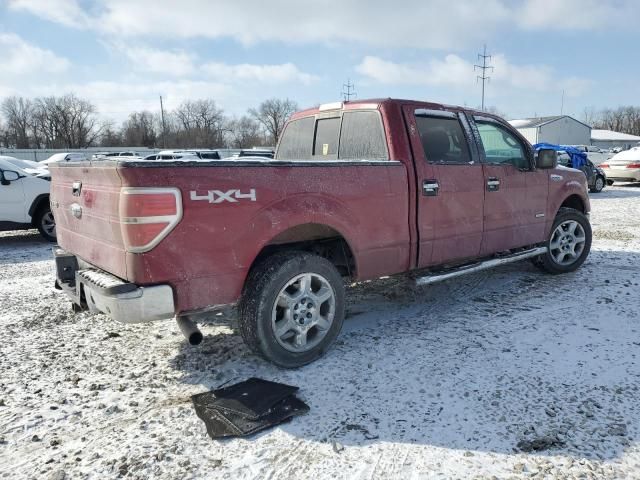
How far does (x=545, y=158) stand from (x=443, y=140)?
153 cm

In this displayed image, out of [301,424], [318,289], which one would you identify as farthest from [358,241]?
[301,424]

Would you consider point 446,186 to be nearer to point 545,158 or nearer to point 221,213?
point 545,158

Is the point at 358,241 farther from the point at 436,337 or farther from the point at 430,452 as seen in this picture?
the point at 430,452

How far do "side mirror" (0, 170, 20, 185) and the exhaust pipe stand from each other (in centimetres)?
687

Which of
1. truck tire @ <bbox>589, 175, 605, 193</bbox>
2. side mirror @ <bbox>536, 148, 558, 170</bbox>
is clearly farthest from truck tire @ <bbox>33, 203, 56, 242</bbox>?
truck tire @ <bbox>589, 175, 605, 193</bbox>

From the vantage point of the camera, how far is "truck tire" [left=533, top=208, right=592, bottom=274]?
237 inches

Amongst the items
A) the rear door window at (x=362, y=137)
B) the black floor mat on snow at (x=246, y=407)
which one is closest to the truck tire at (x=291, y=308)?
the black floor mat on snow at (x=246, y=407)

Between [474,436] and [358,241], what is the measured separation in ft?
5.51

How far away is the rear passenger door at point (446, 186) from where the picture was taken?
4.35m

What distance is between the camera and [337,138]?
4828mm

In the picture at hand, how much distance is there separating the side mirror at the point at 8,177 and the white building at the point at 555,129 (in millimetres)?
69034

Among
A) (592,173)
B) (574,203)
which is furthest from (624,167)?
(574,203)

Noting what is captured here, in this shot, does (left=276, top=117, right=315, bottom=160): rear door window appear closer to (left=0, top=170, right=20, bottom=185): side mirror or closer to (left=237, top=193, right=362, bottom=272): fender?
(left=237, top=193, right=362, bottom=272): fender

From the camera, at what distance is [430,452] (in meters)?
2.66
